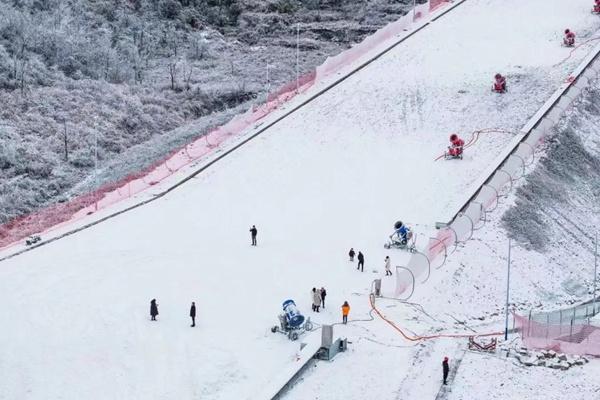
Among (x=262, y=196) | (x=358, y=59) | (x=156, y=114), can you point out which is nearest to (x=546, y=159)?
(x=262, y=196)

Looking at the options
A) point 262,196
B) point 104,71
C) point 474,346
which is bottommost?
point 474,346

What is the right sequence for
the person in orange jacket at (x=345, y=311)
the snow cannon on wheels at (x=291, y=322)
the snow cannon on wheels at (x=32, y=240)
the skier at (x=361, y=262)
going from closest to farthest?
1. the snow cannon on wheels at (x=291, y=322)
2. the person in orange jacket at (x=345, y=311)
3. the skier at (x=361, y=262)
4. the snow cannon on wheels at (x=32, y=240)

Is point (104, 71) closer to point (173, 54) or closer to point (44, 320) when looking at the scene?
point (173, 54)

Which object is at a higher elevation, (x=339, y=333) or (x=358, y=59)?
(x=358, y=59)

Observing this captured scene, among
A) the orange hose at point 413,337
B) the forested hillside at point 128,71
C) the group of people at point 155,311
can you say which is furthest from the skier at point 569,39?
the group of people at point 155,311

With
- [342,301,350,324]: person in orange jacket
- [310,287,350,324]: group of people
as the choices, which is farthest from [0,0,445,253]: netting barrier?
→ [342,301,350,324]: person in orange jacket

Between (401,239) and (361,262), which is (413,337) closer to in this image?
(361,262)

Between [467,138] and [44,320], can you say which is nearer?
[44,320]

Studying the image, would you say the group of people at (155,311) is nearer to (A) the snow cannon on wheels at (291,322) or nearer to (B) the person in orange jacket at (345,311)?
(A) the snow cannon on wheels at (291,322)
